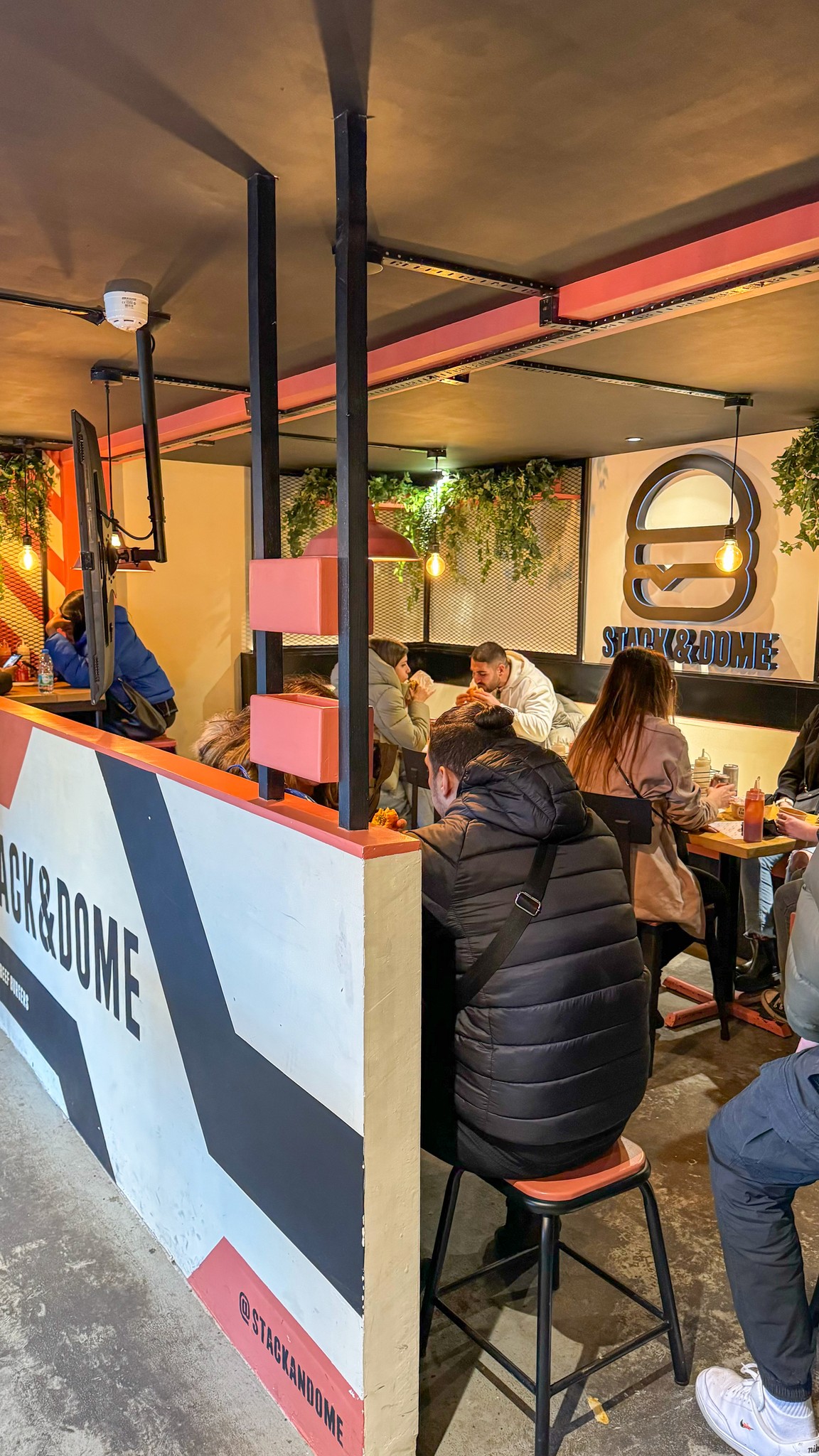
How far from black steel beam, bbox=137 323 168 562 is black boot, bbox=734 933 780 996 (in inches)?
124

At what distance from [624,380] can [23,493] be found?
470cm

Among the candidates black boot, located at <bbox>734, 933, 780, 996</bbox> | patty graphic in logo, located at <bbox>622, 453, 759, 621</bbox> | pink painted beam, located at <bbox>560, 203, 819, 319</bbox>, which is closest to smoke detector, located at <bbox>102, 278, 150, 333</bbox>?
pink painted beam, located at <bbox>560, 203, 819, 319</bbox>

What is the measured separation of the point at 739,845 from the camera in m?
3.97

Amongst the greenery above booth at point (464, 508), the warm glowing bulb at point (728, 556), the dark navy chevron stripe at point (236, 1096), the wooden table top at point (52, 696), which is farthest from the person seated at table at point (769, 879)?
the wooden table top at point (52, 696)

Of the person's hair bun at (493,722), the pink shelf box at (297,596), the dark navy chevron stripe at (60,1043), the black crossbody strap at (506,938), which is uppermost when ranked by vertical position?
the pink shelf box at (297,596)

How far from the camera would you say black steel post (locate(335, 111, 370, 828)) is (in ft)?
6.27

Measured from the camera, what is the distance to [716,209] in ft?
8.95

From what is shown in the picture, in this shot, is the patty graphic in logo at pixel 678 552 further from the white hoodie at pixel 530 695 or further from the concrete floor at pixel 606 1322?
the concrete floor at pixel 606 1322

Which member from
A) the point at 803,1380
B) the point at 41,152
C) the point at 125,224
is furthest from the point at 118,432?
the point at 803,1380

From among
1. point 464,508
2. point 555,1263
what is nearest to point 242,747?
point 555,1263

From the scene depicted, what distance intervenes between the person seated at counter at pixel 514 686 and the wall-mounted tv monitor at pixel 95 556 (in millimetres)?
3119

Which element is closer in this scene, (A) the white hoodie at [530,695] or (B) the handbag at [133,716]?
(B) the handbag at [133,716]

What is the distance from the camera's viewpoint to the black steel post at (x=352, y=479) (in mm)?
1910

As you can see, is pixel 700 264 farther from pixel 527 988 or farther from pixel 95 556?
pixel 527 988
